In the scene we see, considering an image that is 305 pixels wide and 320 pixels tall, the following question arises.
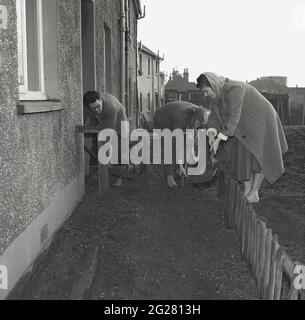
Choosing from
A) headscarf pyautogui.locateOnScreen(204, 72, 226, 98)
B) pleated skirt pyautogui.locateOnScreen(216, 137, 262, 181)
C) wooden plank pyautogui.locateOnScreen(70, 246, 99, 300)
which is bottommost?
wooden plank pyautogui.locateOnScreen(70, 246, 99, 300)

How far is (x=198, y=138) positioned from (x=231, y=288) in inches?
197

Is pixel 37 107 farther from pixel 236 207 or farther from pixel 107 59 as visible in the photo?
pixel 107 59

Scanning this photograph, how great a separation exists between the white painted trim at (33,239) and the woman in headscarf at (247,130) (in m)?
1.85

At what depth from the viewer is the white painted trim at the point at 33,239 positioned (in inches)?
133

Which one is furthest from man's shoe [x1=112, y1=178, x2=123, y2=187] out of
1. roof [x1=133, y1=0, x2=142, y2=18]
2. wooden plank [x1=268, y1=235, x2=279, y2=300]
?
roof [x1=133, y1=0, x2=142, y2=18]

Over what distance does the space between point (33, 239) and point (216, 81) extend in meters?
2.94

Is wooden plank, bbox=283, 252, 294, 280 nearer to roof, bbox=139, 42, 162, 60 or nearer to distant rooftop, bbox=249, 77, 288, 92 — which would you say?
roof, bbox=139, 42, 162, 60

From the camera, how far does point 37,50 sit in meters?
4.75

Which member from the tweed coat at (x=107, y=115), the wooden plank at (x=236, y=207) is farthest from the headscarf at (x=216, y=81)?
the tweed coat at (x=107, y=115)

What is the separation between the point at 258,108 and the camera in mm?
5980

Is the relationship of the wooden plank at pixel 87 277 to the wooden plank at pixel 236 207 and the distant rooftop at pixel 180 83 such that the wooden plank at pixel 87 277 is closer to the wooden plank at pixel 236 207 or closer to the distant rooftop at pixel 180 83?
the wooden plank at pixel 236 207

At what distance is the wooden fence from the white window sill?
1883mm

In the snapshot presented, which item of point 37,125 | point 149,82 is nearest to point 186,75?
point 149,82

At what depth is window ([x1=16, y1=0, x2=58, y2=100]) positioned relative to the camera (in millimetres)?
4230
